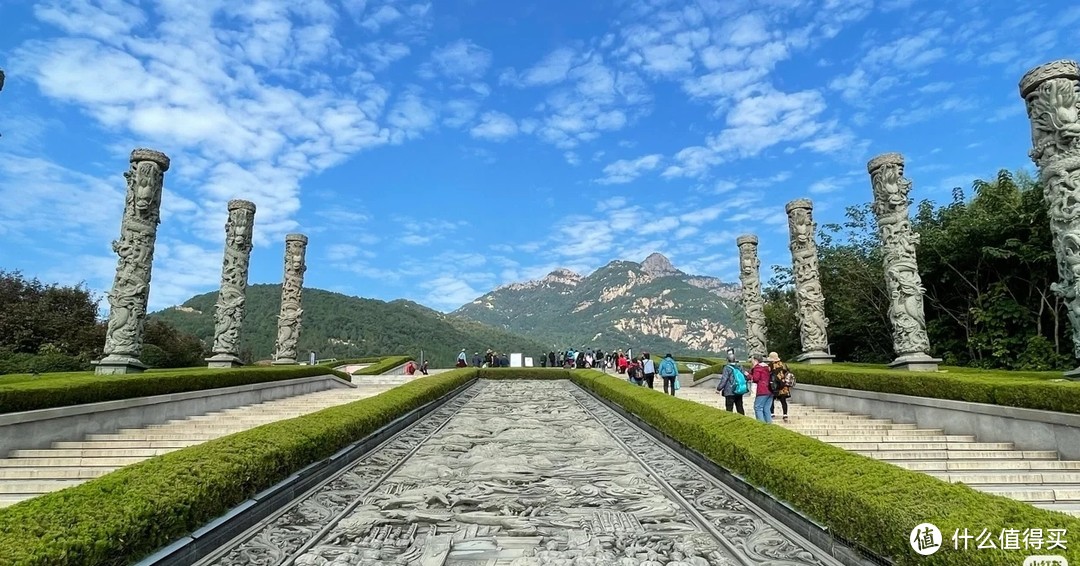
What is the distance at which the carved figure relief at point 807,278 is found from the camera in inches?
682

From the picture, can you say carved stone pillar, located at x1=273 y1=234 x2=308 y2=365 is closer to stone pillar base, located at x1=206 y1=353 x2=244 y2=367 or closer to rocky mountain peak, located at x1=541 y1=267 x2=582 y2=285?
stone pillar base, located at x1=206 y1=353 x2=244 y2=367

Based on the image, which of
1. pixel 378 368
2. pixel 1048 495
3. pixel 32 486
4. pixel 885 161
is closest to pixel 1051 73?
pixel 885 161

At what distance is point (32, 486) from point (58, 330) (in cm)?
2198

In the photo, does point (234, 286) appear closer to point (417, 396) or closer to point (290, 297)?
point (290, 297)

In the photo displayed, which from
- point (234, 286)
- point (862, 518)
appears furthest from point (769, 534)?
point (234, 286)

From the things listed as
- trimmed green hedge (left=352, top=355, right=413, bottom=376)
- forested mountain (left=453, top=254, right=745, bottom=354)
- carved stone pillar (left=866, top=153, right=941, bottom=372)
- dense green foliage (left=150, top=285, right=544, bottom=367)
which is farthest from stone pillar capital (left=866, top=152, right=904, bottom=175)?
forested mountain (left=453, top=254, right=745, bottom=354)

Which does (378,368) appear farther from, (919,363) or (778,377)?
(919,363)

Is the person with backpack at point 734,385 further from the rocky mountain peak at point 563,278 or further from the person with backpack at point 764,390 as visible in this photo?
the rocky mountain peak at point 563,278

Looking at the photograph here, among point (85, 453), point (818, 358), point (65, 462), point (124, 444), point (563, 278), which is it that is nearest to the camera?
point (65, 462)

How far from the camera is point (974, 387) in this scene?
8.31 meters

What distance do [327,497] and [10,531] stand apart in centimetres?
304

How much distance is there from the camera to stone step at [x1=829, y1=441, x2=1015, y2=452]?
7.49 m

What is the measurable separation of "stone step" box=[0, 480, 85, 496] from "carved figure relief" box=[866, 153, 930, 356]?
15.9 metres

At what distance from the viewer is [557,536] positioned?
463cm
